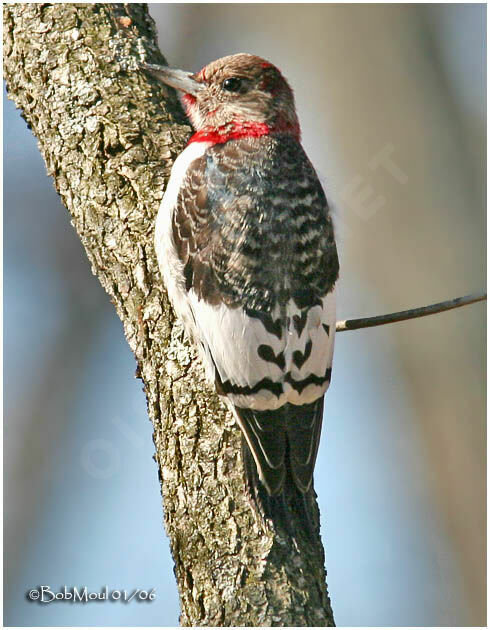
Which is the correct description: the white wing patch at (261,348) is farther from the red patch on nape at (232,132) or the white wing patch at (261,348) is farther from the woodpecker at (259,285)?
Result: the red patch on nape at (232,132)

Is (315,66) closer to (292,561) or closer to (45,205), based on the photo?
(45,205)

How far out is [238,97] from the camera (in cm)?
432

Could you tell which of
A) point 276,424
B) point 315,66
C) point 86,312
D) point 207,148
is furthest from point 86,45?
point 86,312

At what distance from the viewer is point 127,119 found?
3.92m

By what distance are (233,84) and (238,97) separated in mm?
90

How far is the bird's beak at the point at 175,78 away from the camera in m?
4.11

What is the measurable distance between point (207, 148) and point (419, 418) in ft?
12.0

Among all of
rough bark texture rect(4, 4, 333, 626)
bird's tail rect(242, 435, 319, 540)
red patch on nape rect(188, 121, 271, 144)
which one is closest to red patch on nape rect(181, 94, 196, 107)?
rough bark texture rect(4, 4, 333, 626)

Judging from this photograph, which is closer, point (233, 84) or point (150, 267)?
point (150, 267)

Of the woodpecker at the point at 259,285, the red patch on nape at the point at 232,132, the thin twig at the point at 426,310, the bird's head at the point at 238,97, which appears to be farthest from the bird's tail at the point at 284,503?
the bird's head at the point at 238,97

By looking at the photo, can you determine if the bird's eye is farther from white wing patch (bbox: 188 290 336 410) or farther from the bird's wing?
white wing patch (bbox: 188 290 336 410)

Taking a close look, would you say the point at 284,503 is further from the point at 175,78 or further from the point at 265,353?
the point at 175,78

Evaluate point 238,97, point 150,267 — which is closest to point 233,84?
point 238,97

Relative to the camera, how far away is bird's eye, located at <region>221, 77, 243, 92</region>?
14.3 feet
